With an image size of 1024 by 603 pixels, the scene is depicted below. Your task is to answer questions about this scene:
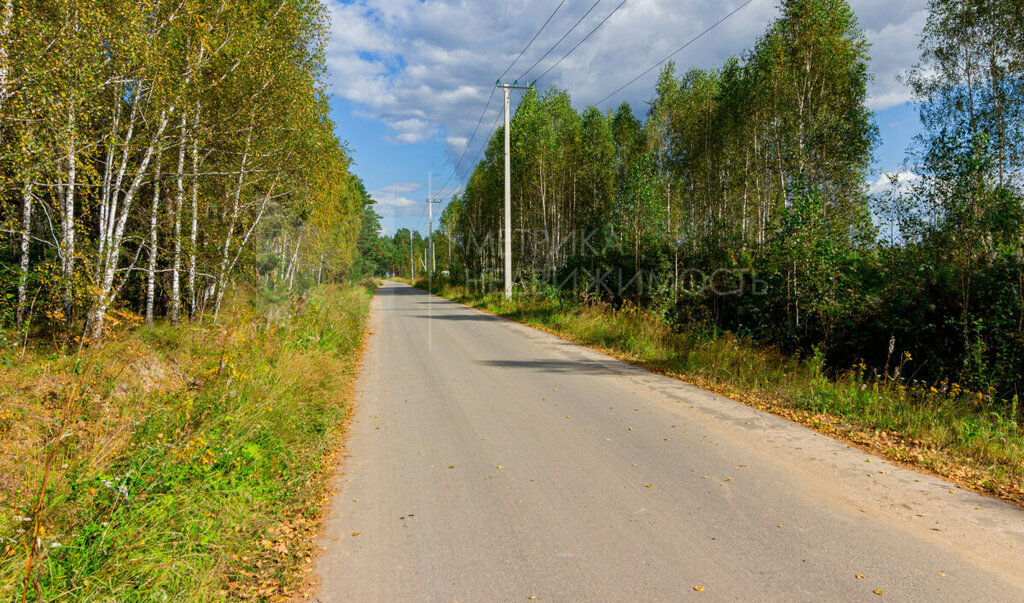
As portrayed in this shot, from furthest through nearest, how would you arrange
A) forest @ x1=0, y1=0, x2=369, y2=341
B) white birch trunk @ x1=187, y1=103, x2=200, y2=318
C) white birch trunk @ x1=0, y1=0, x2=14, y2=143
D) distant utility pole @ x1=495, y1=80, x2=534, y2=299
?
distant utility pole @ x1=495, y1=80, x2=534, y2=299 → white birch trunk @ x1=187, y1=103, x2=200, y2=318 → forest @ x1=0, y1=0, x2=369, y2=341 → white birch trunk @ x1=0, y1=0, x2=14, y2=143

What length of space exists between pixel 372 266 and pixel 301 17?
51.3 metres

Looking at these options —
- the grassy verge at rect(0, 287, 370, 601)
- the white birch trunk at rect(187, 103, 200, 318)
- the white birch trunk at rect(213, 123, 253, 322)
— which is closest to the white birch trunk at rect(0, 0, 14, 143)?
the grassy verge at rect(0, 287, 370, 601)

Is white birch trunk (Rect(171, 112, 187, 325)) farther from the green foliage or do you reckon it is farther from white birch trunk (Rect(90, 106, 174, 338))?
the green foliage

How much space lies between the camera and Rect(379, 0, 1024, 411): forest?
7.84 meters

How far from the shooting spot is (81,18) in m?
6.53

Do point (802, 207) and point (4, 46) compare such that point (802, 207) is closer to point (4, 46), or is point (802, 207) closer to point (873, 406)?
point (873, 406)

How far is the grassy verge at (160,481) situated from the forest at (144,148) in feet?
5.12

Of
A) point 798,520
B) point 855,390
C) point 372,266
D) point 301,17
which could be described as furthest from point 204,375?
point 372,266

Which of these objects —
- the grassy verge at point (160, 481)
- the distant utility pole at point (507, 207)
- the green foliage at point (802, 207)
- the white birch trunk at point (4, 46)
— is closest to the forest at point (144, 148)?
the white birch trunk at point (4, 46)

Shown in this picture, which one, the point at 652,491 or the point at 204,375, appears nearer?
the point at 652,491

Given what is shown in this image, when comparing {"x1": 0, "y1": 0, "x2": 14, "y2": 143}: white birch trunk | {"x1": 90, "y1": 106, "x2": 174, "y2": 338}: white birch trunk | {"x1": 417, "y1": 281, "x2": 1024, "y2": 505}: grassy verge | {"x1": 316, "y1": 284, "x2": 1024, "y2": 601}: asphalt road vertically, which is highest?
{"x1": 0, "y1": 0, "x2": 14, "y2": 143}: white birch trunk

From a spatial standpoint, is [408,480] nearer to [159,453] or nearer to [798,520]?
[159,453]

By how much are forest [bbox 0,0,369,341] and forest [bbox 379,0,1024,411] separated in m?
10.7

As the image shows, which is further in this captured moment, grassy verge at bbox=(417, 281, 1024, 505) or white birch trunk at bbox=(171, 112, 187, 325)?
white birch trunk at bbox=(171, 112, 187, 325)
